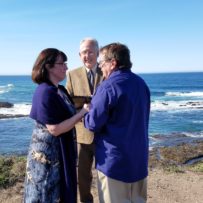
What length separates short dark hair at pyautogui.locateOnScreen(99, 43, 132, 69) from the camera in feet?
10.3

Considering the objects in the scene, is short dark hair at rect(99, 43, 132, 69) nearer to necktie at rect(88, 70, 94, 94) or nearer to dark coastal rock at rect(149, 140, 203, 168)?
necktie at rect(88, 70, 94, 94)

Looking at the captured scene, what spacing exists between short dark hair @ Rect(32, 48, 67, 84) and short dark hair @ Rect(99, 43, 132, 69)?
44 centimetres

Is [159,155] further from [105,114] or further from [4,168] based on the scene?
[105,114]

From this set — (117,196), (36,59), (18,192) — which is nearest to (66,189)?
(117,196)

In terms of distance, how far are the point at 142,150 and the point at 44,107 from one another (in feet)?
2.99

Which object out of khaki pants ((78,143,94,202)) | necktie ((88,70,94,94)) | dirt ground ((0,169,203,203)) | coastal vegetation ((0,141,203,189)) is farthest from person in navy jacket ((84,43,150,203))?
coastal vegetation ((0,141,203,189))

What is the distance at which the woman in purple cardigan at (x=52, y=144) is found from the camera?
127 inches

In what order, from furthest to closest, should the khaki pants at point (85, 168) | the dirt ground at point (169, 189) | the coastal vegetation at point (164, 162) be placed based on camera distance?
the coastal vegetation at point (164, 162), the dirt ground at point (169, 189), the khaki pants at point (85, 168)

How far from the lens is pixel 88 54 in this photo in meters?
4.27

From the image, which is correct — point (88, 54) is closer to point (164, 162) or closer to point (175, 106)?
point (164, 162)

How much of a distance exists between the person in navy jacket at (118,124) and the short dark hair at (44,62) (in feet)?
1.39

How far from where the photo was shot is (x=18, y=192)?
18.0ft

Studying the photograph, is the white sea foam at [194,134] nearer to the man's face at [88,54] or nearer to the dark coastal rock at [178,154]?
the dark coastal rock at [178,154]

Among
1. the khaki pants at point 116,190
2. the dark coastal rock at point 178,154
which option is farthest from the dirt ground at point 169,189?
the dark coastal rock at point 178,154
